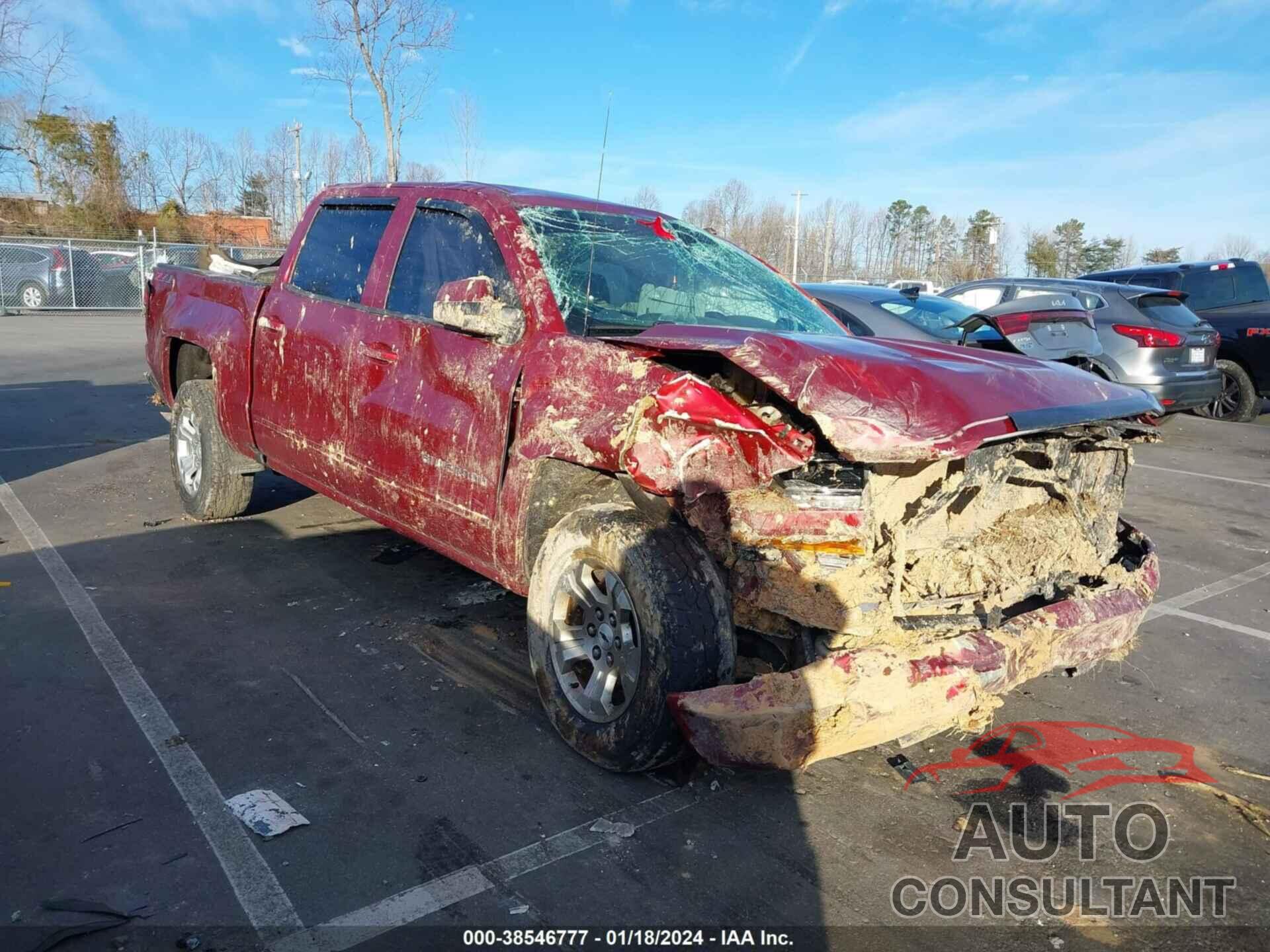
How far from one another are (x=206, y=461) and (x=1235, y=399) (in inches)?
496

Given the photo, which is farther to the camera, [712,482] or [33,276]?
[33,276]

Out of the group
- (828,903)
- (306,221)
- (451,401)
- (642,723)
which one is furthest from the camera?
(306,221)

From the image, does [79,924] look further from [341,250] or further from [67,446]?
[67,446]

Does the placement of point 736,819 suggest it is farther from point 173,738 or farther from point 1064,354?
point 1064,354

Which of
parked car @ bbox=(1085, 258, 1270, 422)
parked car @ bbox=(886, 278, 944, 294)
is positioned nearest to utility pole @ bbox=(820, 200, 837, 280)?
parked car @ bbox=(886, 278, 944, 294)

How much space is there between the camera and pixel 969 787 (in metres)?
3.15

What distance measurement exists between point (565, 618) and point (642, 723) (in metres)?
0.51

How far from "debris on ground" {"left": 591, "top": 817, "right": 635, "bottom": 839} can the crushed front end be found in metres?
0.38

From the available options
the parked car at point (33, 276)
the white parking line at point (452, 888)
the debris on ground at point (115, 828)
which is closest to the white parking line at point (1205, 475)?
the white parking line at point (452, 888)

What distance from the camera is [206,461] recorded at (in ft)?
18.3

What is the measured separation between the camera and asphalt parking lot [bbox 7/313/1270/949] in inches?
95.9

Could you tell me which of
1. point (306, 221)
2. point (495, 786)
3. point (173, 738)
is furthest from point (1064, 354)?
point (173, 738)

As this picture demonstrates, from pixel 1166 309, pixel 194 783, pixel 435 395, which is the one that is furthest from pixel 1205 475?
pixel 194 783

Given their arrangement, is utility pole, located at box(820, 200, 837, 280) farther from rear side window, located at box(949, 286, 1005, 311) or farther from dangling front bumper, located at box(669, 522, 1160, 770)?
dangling front bumper, located at box(669, 522, 1160, 770)
